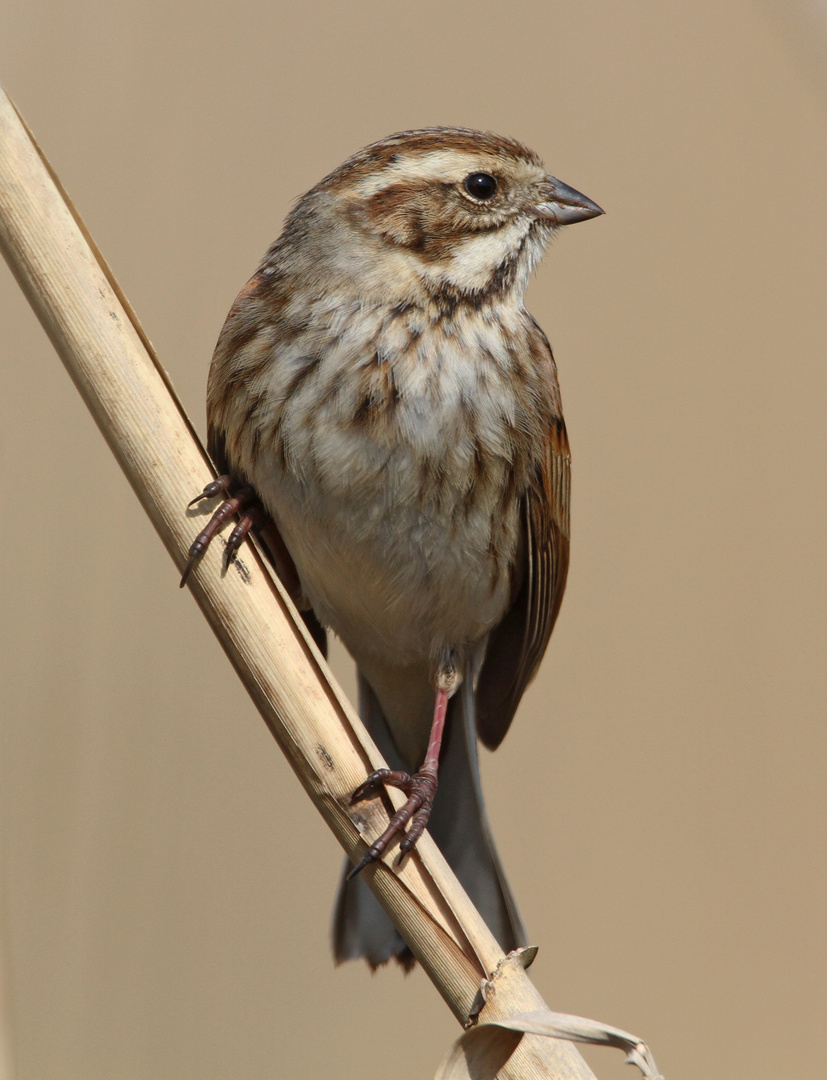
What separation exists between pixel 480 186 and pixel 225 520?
648 millimetres

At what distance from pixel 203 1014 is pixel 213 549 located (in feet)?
4.78

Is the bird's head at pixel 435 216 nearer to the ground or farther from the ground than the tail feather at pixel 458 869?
farther from the ground

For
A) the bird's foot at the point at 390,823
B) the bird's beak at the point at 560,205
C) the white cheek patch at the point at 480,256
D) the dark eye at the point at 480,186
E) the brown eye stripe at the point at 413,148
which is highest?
the brown eye stripe at the point at 413,148

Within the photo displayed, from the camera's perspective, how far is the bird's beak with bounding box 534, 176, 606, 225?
1.54m

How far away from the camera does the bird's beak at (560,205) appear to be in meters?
1.54

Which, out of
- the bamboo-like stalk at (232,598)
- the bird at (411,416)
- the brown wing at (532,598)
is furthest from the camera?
the brown wing at (532,598)

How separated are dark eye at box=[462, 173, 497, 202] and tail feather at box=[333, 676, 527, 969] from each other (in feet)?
2.59

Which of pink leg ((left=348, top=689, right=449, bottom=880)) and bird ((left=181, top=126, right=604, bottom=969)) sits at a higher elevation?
bird ((left=181, top=126, right=604, bottom=969))

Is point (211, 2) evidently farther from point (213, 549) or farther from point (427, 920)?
point (427, 920)

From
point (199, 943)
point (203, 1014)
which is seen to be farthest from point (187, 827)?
point (203, 1014)

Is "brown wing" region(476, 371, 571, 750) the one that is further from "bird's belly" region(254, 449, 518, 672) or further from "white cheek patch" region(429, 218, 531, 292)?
"white cheek patch" region(429, 218, 531, 292)

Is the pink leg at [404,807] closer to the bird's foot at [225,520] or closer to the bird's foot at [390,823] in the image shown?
the bird's foot at [390,823]

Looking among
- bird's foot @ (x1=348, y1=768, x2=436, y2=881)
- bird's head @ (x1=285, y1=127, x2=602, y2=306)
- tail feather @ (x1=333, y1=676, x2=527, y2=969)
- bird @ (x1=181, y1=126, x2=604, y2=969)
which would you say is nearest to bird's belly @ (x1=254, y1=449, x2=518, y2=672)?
bird @ (x1=181, y1=126, x2=604, y2=969)

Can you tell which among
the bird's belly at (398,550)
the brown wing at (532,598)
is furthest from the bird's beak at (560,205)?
the bird's belly at (398,550)
